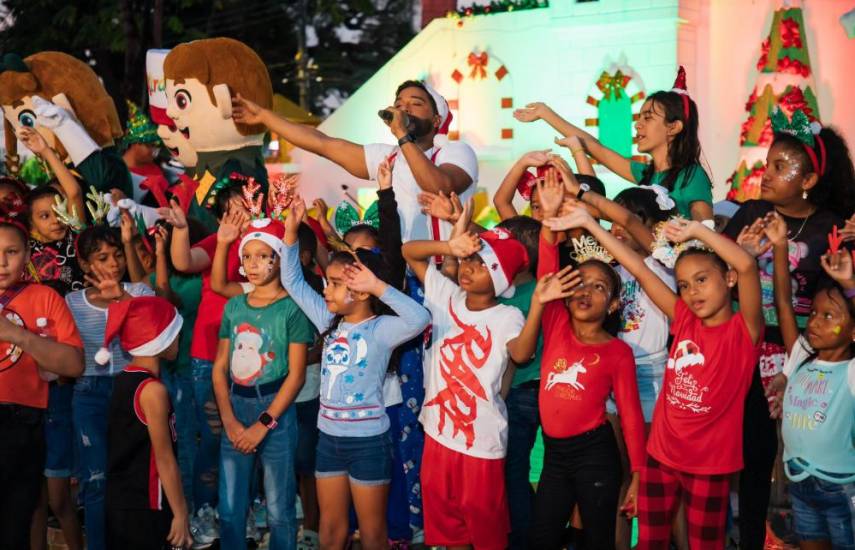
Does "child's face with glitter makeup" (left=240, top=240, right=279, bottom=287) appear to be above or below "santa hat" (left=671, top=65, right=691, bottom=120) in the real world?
below

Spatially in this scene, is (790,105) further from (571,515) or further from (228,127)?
(571,515)

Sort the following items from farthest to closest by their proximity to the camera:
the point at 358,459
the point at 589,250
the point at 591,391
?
1. the point at 589,250
2. the point at 358,459
3. the point at 591,391

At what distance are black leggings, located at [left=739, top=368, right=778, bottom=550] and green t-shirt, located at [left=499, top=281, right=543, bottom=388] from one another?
0.80 meters

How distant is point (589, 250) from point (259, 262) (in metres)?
1.31

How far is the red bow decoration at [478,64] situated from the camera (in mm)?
13055

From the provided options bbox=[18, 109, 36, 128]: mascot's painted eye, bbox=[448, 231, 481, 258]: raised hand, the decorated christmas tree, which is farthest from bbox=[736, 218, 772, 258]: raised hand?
the decorated christmas tree

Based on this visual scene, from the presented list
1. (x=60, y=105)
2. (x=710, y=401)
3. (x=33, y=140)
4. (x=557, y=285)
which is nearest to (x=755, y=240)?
(x=710, y=401)

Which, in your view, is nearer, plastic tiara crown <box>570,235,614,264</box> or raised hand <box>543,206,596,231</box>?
raised hand <box>543,206,596,231</box>

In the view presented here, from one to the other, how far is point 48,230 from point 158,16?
1143 centimetres

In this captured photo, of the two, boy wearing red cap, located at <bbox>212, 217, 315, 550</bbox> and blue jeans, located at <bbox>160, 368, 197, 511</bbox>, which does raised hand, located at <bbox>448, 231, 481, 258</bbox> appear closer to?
boy wearing red cap, located at <bbox>212, 217, 315, 550</bbox>

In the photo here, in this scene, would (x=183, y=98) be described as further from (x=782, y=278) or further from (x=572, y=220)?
(x=782, y=278)

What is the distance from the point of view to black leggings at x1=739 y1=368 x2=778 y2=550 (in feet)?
13.9

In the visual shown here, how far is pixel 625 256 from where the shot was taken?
411 cm

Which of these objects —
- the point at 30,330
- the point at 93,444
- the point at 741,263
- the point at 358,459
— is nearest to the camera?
the point at 741,263
